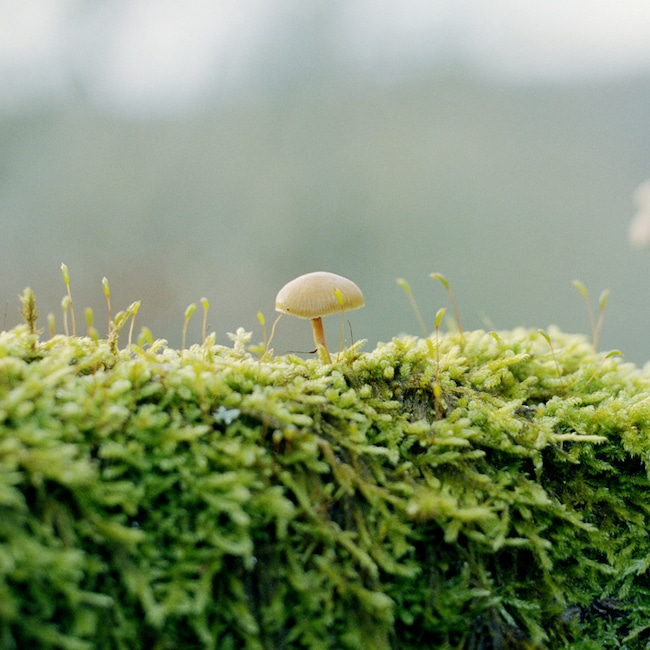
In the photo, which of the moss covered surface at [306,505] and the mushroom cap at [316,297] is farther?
the mushroom cap at [316,297]

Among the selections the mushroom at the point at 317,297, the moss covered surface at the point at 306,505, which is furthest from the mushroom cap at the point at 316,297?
the moss covered surface at the point at 306,505

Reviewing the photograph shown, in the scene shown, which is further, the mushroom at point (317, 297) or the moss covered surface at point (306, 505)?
the mushroom at point (317, 297)

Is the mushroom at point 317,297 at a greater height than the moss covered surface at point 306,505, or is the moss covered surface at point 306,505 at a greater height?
the mushroom at point 317,297

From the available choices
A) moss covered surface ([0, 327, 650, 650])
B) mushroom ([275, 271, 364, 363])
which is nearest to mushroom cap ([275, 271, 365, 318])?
mushroom ([275, 271, 364, 363])

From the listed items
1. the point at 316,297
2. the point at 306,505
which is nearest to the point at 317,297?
the point at 316,297

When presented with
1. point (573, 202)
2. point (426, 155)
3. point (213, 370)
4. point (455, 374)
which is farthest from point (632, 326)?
point (213, 370)

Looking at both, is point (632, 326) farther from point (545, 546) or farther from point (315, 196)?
point (545, 546)

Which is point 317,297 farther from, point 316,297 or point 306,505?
point 306,505

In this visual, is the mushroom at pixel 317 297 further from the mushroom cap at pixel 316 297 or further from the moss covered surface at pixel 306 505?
the moss covered surface at pixel 306 505
